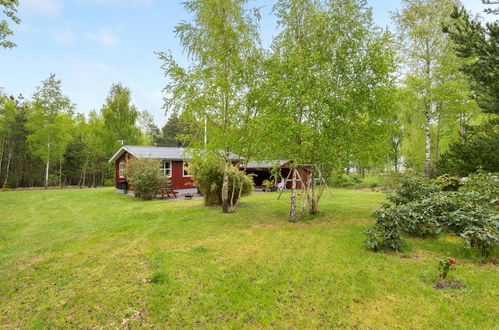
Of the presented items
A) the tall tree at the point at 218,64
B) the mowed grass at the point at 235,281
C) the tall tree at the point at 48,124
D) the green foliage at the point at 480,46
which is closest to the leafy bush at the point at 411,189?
the mowed grass at the point at 235,281

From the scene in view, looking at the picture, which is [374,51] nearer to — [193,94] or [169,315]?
[193,94]

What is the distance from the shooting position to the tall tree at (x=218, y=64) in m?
9.88

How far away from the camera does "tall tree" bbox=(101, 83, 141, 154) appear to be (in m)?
29.5

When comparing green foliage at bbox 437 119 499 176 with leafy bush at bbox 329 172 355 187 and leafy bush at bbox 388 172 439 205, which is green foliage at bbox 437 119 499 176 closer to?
leafy bush at bbox 388 172 439 205

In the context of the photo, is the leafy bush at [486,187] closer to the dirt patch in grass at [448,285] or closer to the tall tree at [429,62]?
the dirt patch in grass at [448,285]

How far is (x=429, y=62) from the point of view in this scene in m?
14.6

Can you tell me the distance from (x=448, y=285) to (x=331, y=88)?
6.10 meters

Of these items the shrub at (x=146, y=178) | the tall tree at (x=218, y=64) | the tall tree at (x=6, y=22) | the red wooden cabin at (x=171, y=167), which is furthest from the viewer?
the red wooden cabin at (x=171, y=167)

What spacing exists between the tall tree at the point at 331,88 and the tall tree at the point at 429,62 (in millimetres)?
7442

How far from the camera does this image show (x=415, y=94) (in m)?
15.2

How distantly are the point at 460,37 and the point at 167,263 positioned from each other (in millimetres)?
8396

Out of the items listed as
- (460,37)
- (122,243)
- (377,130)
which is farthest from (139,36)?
(460,37)

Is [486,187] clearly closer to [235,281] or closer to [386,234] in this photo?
[386,234]

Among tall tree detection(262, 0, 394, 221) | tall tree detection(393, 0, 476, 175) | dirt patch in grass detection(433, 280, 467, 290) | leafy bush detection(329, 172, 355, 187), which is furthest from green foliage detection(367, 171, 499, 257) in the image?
leafy bush detection(329, 172, 355, 187)
